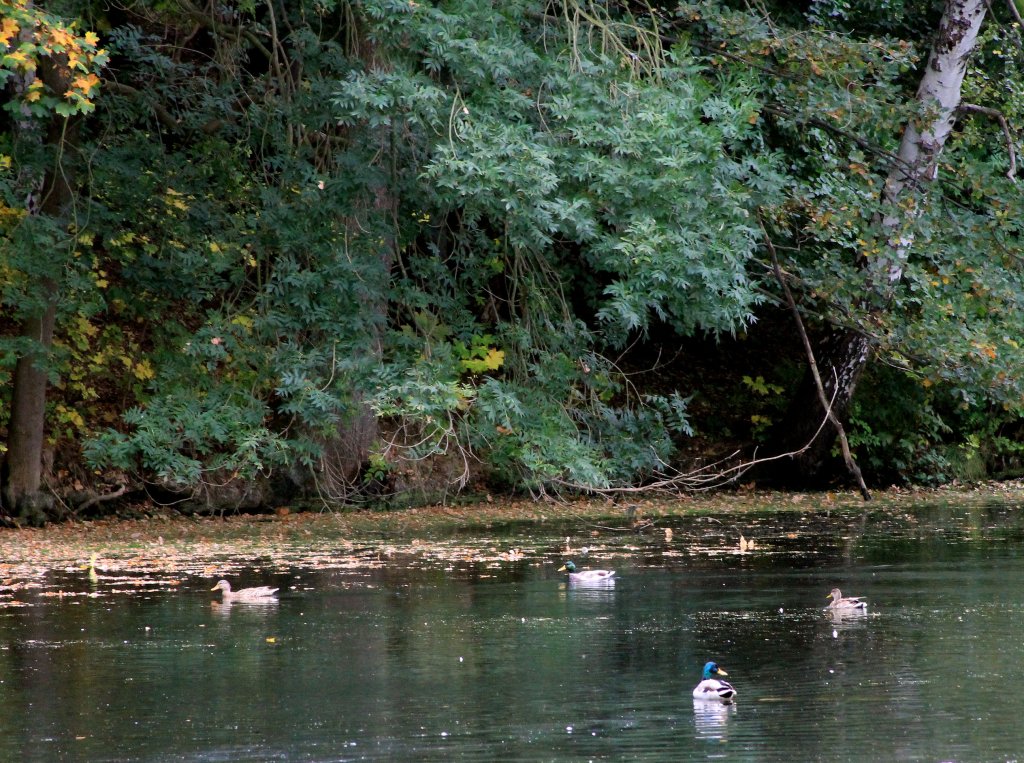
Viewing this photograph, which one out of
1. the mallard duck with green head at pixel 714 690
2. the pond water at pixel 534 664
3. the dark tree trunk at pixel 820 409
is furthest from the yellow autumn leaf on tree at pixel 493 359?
the mallard duck with green head at pixel 714 690

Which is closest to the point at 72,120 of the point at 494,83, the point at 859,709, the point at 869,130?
the point at 494,83

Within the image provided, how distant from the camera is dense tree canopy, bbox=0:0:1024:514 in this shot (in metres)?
14.8

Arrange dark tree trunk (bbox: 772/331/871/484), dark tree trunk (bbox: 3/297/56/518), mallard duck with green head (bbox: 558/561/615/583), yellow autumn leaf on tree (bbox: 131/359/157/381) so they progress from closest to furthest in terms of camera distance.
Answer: mallard duck with green head (bbox: 558/561/615/583) < dark tree trunk (bbox: 3/297/56/518) < yellow autumn leaf on tree (bbox: 131/359/157/381) < dark tree trunk (bbox: 772/331/871/484)

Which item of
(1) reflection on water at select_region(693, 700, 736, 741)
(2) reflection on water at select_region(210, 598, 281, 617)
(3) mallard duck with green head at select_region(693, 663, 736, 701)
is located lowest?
(1) reflection on water at select_region(693, 700, 736, 741)

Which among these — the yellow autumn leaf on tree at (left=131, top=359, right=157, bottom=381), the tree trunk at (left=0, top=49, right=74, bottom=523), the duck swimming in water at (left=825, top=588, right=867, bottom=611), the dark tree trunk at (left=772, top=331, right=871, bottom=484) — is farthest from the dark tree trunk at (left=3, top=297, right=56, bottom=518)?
the duck swimming in water at (left=825, top=588, right=867, bottom=611)

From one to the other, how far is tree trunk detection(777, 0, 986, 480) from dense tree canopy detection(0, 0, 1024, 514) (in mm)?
141

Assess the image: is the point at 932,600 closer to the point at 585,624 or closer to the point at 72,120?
the point at 585,624

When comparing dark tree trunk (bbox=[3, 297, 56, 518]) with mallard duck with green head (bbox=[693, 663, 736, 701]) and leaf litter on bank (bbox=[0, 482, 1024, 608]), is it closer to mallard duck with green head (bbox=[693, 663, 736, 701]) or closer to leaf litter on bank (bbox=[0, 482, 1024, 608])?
leaf litter on bank (bbox=[0, 482, 1024, 608])

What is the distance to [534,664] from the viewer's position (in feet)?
29.5

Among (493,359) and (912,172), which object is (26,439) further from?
(912,172)

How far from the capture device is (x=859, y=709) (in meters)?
7.66

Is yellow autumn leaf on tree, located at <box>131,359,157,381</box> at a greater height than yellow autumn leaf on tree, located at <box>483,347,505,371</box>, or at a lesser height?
lesser

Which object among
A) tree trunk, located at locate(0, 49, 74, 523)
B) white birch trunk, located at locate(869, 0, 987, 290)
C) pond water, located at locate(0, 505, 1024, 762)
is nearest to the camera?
pond water, located at locate(0, 505, 1024, 762)

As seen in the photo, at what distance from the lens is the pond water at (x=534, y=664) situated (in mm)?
7090
